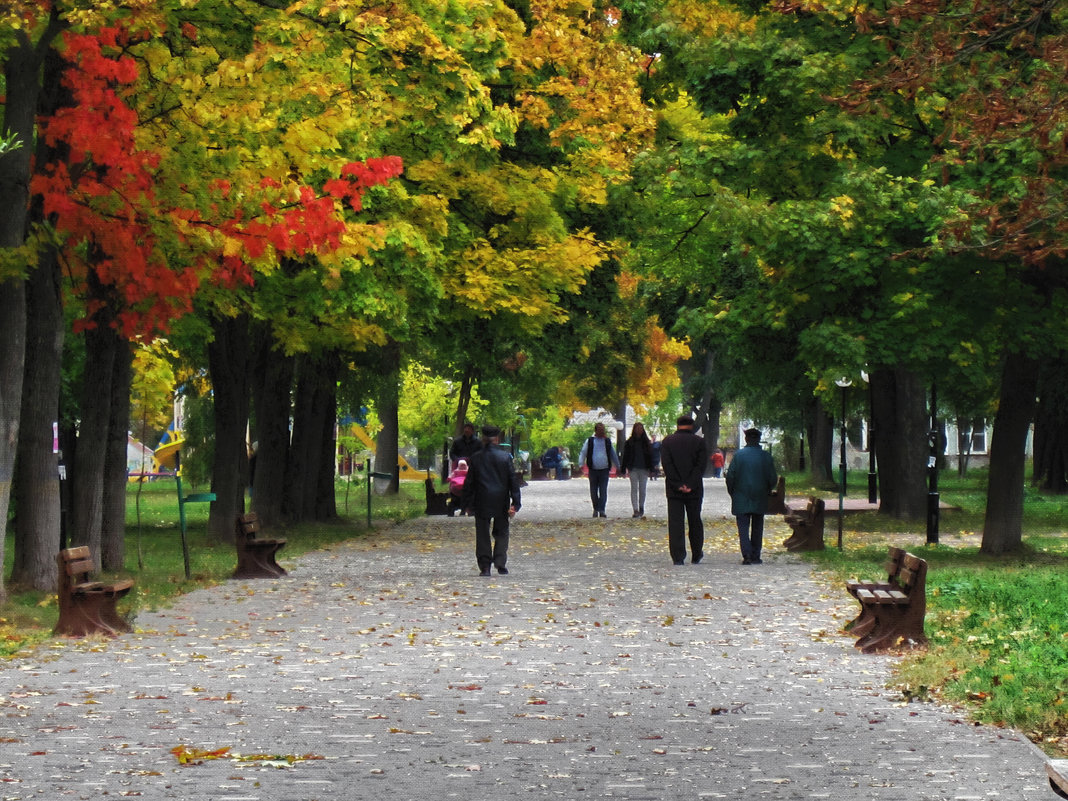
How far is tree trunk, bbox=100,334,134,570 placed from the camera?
19.8m

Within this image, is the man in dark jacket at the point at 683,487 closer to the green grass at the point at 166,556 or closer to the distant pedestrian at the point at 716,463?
the green grass at the point at 166,556

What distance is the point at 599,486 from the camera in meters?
35.2

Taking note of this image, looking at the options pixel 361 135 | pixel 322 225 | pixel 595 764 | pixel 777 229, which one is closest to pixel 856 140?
pixel 777 229

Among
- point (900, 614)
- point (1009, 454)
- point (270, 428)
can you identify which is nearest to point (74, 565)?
point (900, 614)

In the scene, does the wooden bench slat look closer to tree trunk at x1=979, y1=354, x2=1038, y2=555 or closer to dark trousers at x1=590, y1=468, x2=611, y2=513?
tree trunk at x1=979, y1=354, x2=1038, y2=555

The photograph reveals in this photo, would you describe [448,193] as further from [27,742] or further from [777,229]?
[27,742]

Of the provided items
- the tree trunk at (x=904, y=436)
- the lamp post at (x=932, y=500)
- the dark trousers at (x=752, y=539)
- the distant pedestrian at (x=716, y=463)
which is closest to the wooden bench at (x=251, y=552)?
the dark trousers at (x=752, y=539)

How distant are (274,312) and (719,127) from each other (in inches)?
443

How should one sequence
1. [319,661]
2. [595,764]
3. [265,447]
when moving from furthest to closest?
1. [265,447]
2. [319,661]
3. [595,764]

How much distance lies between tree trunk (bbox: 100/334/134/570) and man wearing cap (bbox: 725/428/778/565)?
737 centimetres

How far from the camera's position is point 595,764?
822 centimetres

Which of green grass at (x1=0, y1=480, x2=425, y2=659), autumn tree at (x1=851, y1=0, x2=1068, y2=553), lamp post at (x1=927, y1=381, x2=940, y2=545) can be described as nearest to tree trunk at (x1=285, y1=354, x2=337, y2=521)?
green grass at (x1=0, y1=480, x2=425, y2=659)

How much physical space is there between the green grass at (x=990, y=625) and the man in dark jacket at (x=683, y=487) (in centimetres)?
171

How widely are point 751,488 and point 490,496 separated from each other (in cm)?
355
